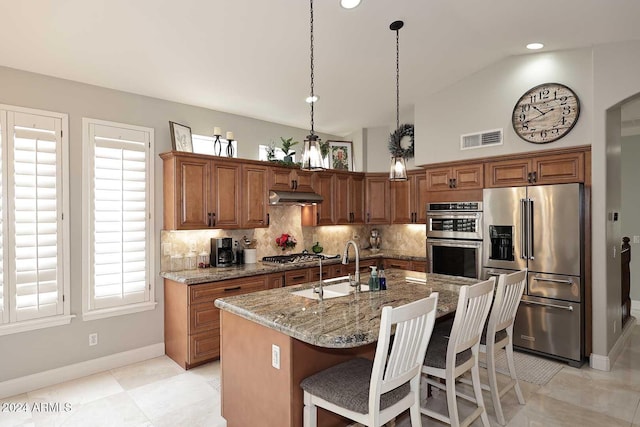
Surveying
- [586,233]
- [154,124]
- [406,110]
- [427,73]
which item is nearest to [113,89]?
[154,124]

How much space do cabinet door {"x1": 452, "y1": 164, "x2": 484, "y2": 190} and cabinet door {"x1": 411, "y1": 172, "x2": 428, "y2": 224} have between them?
2.33 feet

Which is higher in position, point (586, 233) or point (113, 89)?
point (113, 89)

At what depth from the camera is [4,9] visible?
8.34 feet

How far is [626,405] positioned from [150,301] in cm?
443

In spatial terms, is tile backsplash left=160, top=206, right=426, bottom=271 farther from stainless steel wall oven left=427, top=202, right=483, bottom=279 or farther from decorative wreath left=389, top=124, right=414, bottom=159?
decorative wreath left=389, top=124, right=414, bottom=159

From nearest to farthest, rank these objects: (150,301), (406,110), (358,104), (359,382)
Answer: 1. (359,382)
2. (150,301)
3. (358,104)
4. (406,110)

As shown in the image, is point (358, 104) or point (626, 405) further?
point (358, 104)

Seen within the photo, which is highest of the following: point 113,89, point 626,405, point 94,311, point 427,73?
point 427,73

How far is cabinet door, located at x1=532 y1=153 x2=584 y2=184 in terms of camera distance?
3.80 meters

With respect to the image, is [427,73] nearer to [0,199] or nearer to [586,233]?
[586,233]

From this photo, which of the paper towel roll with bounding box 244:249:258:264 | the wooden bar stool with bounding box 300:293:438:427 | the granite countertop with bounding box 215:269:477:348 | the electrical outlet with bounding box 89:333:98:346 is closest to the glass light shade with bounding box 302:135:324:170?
the granite countertop with bounding box 215:269:477:348

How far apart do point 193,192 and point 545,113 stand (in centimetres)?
382

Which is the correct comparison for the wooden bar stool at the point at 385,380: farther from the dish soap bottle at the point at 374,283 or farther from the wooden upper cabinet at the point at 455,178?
the wooden upper cabinet at the point at 455,178

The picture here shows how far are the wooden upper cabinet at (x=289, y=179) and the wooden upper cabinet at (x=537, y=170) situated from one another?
2.28m
